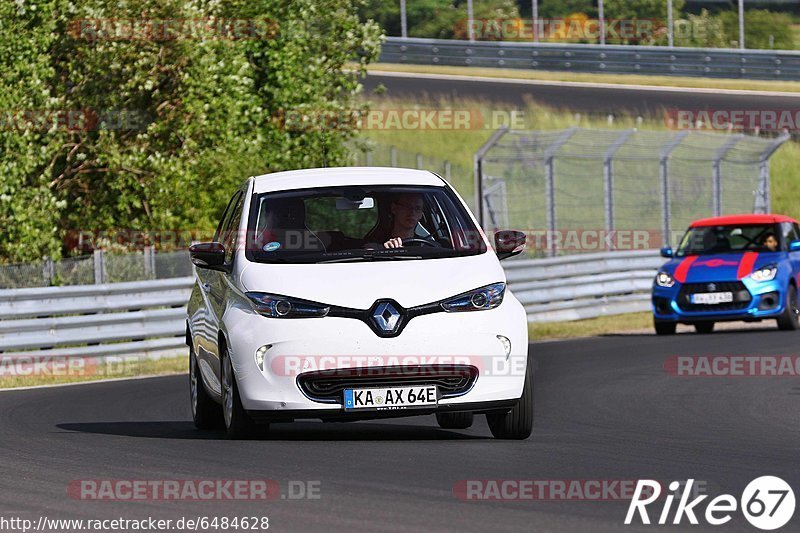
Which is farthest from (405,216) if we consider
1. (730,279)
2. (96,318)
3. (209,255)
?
(730,279)

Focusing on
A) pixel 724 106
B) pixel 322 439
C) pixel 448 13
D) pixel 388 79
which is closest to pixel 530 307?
pixel 322 439

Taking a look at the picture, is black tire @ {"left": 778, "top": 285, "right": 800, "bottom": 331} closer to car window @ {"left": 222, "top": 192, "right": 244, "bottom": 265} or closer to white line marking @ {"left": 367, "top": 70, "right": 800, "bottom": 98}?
car window @ {"left": 222, "top": 192, "right": 244, "bottom": 265}

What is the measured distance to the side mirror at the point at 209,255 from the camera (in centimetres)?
1034

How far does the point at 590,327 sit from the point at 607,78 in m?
27.4

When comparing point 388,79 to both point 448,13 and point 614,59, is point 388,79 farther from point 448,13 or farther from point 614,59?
point 448,13

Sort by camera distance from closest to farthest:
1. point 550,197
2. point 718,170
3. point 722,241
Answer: point 722,241
point 550,197
point 718,170

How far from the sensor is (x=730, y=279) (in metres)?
20.8

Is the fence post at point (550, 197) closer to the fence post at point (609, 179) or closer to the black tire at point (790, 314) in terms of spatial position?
the fence post at point (609, 179)

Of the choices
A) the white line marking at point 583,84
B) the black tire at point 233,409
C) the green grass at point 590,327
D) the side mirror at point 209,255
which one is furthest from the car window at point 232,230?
the white line marking at point 583,84

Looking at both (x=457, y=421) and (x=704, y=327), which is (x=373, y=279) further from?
(x=704, y=327)

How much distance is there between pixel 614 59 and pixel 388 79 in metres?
6.91

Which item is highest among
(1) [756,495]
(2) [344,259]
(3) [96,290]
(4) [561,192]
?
(2) [344,259]

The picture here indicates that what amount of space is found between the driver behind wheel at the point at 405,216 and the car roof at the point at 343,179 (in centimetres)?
10

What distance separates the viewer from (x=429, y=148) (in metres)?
48.4
